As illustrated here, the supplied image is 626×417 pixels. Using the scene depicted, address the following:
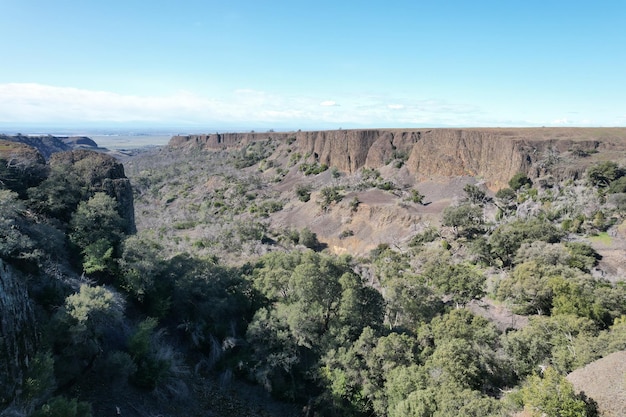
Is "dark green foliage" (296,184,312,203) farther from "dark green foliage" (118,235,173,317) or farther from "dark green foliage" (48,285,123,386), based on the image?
"dark green foliage" (48,285,123,386)

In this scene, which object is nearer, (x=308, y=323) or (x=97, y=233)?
(x=308, y=323)

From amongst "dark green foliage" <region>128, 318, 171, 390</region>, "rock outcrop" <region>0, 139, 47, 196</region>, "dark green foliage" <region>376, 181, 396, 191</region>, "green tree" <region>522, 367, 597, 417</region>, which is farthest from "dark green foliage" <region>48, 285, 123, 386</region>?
"dark green foliage" <region>376, 181, 396, 191</region>

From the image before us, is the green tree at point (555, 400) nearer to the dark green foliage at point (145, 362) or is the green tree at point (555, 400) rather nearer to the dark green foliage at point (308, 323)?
the dark green foliage at point (308, 323)

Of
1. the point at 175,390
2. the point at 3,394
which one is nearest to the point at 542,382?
the point at 175,390

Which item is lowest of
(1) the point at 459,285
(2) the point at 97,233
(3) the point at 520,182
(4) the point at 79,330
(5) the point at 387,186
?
(1) the point at 459,285

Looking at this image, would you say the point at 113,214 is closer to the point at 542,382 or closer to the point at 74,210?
the point at 74,210

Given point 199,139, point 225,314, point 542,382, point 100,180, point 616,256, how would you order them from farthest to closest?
1. point 199,139
2. point 100,180
3. point 616,256
4. point 225,314
5. point 542,382

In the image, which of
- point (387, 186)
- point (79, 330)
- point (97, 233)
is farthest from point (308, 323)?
point (387, 186)

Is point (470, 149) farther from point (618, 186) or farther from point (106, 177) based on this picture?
point (106, 177)
